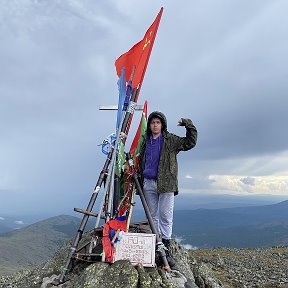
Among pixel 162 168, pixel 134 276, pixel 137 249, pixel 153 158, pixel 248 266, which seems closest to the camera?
pixel 134 276

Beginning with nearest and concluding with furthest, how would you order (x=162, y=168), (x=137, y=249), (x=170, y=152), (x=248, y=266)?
1. (x=137, y=249)
2. (x=162, y=168)
3. (x=170, y=152)
4. (x=248, y=266)

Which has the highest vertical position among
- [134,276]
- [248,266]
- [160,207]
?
[160,207]

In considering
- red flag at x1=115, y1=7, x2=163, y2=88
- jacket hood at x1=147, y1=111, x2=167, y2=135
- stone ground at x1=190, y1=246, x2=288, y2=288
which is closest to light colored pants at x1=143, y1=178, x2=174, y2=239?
jacket hood at x1=147, y1=111, x2=167, y2=135

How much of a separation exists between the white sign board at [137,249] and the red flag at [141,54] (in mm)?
4544

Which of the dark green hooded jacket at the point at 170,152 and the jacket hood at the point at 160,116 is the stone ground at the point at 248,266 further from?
the jacket hood at the point at 160,116

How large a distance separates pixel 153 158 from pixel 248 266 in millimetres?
19114

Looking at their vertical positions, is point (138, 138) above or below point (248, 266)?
above

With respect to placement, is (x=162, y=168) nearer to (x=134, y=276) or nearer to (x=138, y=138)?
(x=138, y=138)

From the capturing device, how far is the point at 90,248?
1041cm

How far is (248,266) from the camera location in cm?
2694

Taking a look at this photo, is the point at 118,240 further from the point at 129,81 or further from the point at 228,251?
the point at 228,251

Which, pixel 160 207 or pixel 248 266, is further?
pixel 248 266

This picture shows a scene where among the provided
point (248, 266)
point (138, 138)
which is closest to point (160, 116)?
point (138, 138)

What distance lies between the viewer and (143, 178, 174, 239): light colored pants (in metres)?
10.9
